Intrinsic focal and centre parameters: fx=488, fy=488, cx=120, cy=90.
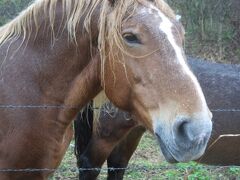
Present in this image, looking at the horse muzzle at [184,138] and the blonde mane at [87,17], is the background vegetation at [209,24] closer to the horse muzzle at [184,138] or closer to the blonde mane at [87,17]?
the blonde mane at [87,17]

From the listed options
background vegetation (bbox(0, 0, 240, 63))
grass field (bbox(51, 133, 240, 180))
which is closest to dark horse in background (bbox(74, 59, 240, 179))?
grass field (bbox(51, 133, 240, 180))

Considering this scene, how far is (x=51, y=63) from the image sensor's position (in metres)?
2.80

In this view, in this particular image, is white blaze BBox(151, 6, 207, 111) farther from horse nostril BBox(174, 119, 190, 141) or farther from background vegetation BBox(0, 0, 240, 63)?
background vegetation BBox(0, 0, 240, 63)

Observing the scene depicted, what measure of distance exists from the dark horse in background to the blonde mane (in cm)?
143

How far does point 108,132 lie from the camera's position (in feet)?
14.5

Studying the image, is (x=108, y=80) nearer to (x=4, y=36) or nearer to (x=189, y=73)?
(x=189, y=73)

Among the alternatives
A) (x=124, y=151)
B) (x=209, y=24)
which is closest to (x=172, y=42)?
(x=124, y=151)

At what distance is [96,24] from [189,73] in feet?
2.06

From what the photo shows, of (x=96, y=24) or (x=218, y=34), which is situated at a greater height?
(x=96, y=24)

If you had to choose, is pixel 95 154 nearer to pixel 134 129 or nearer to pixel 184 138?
pixel 134 129

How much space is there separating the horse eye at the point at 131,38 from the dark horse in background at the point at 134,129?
170 centimetres

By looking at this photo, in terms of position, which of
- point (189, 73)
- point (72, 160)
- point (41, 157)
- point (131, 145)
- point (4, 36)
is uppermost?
point (4, 36)

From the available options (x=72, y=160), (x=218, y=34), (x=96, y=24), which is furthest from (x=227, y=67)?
(x=218, y=34)

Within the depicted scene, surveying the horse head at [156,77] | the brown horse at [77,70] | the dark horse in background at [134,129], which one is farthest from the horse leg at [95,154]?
the horse head at [156,77]
